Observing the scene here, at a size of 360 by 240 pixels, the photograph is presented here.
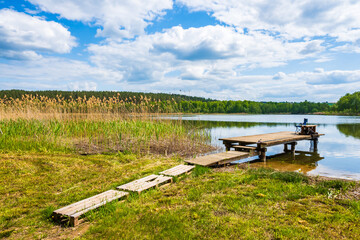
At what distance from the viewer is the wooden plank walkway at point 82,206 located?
3453 mm

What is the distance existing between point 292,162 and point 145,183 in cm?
753

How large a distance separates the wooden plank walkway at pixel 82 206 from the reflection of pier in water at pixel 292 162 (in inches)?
244

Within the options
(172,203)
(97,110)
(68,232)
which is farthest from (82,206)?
(97,110)

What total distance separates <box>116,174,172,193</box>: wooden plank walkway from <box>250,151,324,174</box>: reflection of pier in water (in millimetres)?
4802

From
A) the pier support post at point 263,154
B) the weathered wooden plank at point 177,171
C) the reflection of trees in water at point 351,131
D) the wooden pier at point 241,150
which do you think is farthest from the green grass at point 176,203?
the reflection of trees in water at point 351,131

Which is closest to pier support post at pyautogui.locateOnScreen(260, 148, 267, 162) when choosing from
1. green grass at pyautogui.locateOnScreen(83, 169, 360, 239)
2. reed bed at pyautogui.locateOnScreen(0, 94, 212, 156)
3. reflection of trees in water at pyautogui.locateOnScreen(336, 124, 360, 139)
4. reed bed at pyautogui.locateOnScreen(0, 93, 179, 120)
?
reed bed at pyautogui.locateOnScreen(0, 94, 212, 156)

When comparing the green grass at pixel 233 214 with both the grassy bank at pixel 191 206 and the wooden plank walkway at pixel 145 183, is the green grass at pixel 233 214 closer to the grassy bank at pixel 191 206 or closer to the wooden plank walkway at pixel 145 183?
the grassy bank at pixel 191 206

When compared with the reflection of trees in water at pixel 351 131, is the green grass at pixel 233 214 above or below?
above

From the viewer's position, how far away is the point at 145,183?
5078 millimetres

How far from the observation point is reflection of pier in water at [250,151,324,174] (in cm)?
894

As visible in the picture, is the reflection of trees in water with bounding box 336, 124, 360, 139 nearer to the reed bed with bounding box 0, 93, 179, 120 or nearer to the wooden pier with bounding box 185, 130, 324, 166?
the wooden pier with bounding box 185, 130, 324, 166

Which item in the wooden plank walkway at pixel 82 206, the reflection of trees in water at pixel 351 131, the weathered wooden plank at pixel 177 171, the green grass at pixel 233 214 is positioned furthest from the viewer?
the reflection of trees in water at pixel 351 131

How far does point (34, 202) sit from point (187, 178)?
3.20 m

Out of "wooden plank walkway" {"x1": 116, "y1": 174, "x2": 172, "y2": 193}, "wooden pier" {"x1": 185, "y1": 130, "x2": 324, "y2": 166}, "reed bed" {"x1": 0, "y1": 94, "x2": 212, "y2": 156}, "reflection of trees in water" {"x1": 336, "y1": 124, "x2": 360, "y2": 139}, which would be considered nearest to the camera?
"wooden plank walkway" {"x1": 116, "y1": 174, "x2": 172, "y2": 193}
